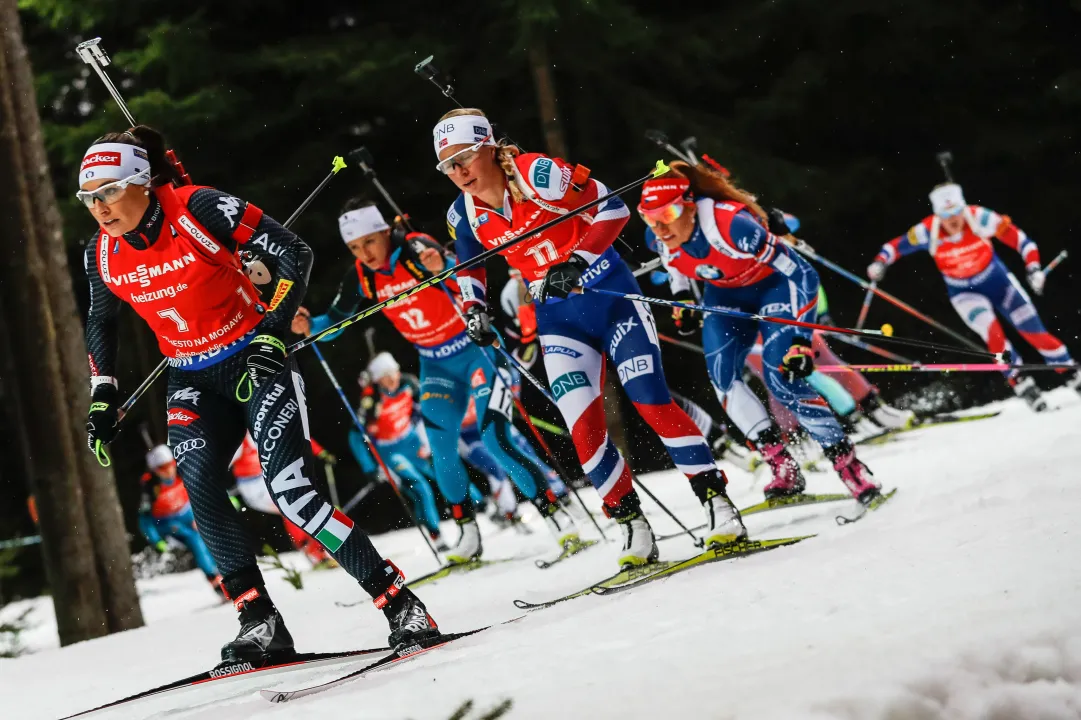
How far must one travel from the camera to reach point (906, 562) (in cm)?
360

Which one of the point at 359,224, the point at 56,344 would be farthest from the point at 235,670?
the point at 56,344

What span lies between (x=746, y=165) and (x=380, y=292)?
6.29 metres

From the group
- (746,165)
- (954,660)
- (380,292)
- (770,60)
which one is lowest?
(954,660)

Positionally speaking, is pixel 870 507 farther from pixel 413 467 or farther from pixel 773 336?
pixel 413 467

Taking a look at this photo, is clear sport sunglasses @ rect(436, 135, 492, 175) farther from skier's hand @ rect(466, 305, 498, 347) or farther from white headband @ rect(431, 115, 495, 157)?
skier's hand @ rect(466, 305, 498, 347)

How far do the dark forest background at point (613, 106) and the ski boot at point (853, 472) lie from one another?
5643 mm

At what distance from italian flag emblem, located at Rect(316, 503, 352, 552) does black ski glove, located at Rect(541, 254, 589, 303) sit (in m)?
1.20

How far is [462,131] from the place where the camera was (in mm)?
4691

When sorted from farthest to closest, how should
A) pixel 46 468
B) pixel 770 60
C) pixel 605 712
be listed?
pixel 770 60 → pixel 46 468 → pixel 605 712

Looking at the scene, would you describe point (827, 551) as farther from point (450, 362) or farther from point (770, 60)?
point (770, 60)

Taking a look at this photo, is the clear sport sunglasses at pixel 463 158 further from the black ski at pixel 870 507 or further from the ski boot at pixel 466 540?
the ski boot at pixel 466 540

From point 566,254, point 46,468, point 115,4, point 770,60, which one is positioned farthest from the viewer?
point 770,60

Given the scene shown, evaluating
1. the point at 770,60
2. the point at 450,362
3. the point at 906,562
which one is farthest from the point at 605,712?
the point at 770,60

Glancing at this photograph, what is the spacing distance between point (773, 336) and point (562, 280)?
170 centimetres
